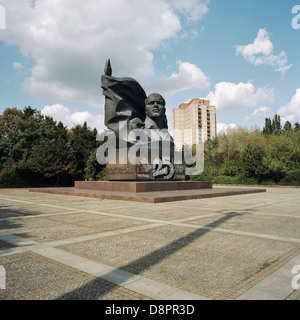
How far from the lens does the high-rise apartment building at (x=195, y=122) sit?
107 metres

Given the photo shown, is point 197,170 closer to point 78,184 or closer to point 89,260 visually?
point 78,184

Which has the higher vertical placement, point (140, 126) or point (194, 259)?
point (140, 126)

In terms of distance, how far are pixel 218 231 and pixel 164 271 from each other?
2.70 meters

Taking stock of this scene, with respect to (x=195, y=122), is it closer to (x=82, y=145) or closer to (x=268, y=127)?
(x=268, y=127)

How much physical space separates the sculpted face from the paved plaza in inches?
491

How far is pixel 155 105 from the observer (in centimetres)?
1831

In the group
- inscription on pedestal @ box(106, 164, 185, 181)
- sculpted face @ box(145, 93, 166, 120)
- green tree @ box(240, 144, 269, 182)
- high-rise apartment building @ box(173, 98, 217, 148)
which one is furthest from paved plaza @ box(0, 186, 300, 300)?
high-rise apartment building @ box(173, 98, 217, 148)

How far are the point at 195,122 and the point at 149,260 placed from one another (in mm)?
105848

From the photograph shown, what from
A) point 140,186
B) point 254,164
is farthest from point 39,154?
point 254,164

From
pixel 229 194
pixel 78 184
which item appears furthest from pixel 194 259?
pixel 78 184

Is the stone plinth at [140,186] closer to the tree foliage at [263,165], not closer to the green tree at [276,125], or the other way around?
the tree foliage at [263,165]

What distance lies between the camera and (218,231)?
18.9ft

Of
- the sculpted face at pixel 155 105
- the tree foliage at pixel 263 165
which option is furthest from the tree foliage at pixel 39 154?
the tree foliage at pixel 263 165

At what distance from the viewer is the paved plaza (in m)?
2.83
